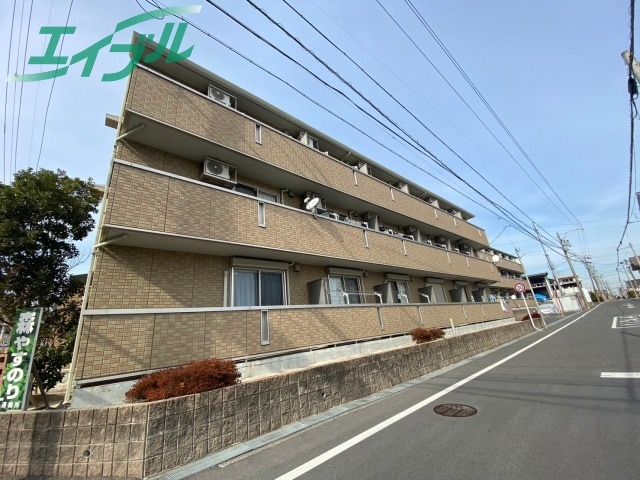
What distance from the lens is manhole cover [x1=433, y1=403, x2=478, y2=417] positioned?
15.4 feet

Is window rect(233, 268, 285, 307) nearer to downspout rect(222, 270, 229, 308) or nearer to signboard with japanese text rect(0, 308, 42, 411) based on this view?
downspout rect(222, 270, 229, 308)

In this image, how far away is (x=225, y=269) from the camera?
24.8 feet

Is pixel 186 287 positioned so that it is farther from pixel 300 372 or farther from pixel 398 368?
pixel 398 368

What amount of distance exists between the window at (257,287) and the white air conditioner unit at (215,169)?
268cm

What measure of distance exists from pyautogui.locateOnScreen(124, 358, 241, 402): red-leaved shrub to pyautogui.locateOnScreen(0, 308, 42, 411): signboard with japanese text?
1.20m

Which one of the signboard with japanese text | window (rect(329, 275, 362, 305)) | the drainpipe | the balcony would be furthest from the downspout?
window (rect(329, 275, 362, 305))

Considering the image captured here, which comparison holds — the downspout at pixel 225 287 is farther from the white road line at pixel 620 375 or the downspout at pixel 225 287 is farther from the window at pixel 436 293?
the window at pixel 436 293

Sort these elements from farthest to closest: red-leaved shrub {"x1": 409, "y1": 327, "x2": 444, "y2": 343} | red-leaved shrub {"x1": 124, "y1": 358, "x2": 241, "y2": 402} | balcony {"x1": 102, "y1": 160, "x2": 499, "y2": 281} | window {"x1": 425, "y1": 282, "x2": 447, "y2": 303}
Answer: window {"x1": 425, "y1": 282, "x2": 447, "y2": 303}, red-leaved shrub {"x1": 409, "y1": 327, "x2": 444, "y2": 343}, balcony {"x1": 102, "y1": 160, "x2": 499, "y2": 281}, red-leaved shrub {"x1": 124, "y1": 358, "x2": 241, "y2": 402}

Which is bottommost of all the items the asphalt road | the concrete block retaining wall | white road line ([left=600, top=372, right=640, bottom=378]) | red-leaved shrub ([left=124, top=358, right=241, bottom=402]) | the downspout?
the asphalt road

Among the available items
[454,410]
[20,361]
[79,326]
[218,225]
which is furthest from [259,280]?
[454,410]

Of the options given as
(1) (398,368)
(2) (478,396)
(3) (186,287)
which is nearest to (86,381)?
(3) (186,287)

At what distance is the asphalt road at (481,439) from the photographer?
3027mm

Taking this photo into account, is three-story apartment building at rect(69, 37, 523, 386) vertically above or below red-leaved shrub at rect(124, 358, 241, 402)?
above

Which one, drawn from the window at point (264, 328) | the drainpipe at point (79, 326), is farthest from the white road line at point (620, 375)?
the drainpipe at point (79, 326)
